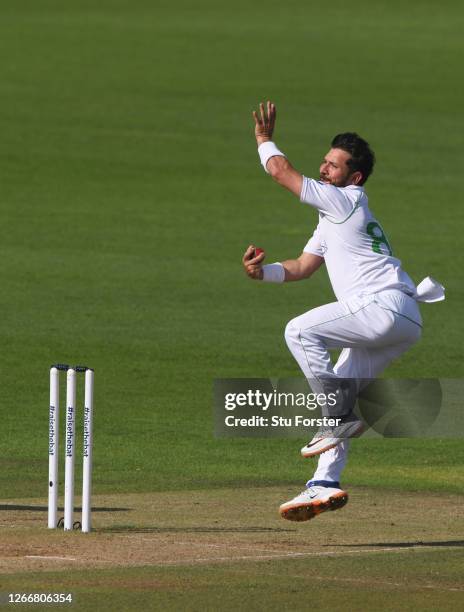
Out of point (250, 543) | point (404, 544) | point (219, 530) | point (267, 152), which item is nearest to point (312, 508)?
point (250, 543)

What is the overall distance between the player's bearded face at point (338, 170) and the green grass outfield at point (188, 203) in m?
3.88

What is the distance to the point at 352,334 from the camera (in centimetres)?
1030

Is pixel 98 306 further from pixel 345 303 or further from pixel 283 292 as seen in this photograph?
pixel 345 303

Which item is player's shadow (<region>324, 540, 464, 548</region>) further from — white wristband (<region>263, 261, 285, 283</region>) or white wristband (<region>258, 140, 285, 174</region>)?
white wristband (<region>258, 140, 285, 174</region>)

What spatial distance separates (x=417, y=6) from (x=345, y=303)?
50383mm

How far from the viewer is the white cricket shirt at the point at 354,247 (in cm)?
1026

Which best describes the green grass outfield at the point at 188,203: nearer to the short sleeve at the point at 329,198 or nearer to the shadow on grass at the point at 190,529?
the shadow on grass at the point at 190,529

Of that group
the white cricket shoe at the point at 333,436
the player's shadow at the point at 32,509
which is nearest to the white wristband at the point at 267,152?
the white cricket shoe at the point at 333,436

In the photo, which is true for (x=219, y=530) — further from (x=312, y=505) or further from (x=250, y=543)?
(x=312, y=505)

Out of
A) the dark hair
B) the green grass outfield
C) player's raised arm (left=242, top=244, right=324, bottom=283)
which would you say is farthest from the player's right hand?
the green grass outfield

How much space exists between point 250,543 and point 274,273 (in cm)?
172

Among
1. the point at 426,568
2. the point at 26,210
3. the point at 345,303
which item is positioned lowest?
the point at 426,568

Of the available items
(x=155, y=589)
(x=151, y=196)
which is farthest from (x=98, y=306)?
(x=155, y=589)

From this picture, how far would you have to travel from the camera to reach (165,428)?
54.6 feet
